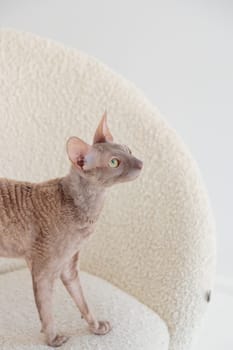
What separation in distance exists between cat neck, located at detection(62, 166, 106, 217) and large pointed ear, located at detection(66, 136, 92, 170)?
23mm

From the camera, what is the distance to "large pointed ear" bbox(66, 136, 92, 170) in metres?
0.86

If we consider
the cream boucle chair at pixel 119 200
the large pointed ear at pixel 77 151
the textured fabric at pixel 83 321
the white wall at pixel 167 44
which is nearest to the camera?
the large pointed ear at pixel 77 151

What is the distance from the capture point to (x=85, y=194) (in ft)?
2.96

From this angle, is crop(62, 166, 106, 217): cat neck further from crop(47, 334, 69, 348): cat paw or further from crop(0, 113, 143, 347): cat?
crop(47, 334, 69, 348): cat paw

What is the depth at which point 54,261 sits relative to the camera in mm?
916

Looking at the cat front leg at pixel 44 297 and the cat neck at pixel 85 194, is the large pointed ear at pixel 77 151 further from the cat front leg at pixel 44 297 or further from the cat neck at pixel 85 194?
the cat front leg at pixel 44 297

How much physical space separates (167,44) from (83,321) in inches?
25.5


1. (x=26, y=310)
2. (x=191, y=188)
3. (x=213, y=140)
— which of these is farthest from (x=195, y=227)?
(x=213, y=140)

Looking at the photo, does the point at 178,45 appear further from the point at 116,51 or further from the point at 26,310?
the point at 26,310

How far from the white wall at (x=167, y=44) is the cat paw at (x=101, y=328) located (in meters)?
0.60

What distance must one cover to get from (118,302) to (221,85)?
566mm

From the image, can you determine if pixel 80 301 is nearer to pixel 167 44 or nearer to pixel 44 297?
pixel 44 297

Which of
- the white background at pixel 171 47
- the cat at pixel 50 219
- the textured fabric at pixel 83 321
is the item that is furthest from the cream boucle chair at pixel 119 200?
the white background at pixel 171 47

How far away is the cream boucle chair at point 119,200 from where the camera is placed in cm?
108
